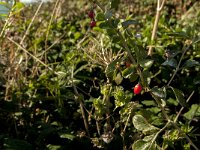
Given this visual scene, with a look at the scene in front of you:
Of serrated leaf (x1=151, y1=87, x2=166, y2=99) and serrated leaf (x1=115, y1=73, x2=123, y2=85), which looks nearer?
serrated leaf (x1=151, y1=87, x2=166, y2=99)

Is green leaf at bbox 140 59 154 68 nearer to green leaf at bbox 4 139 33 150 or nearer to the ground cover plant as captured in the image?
the ground cover plant

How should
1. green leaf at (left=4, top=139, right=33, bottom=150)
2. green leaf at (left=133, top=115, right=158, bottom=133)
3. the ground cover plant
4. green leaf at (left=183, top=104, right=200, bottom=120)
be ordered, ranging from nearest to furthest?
green leaf at (left=133, top=115, right=158, bottom=133) → the ground cover plant → green leaf at (left=4, top=139, right=33, bottom=150) → green leaf at (left=183, top=104, right=200, bottom=120)

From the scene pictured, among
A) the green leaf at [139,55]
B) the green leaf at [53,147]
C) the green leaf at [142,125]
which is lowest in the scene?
the green leaf at [53,147]

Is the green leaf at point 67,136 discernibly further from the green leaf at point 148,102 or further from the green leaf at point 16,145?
the green leaf at point 148,102

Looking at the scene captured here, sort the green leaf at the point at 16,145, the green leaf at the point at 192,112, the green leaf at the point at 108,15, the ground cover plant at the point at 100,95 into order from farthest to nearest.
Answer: the green leaf at the point at 192,112 → the green leaf at the point at 16,145 → the ground cover plant at the point at 100,95 → the green leaf at the point at 108,15

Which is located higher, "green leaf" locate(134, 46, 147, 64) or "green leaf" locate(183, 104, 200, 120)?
"green leaf" locate(134, 46, 147, 64)

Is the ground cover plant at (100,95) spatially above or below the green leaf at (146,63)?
below

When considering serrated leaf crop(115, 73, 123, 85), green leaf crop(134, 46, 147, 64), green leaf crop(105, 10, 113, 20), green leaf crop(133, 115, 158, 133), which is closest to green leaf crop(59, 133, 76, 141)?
serrated leaf crop(115, 73, 123, 85)

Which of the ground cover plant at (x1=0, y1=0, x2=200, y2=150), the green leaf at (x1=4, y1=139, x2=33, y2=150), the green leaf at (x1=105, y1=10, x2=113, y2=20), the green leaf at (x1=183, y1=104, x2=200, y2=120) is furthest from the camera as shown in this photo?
the green leaf at (x1=183, y1=104, x2=200, y2=120)

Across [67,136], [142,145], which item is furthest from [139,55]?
[67,136]

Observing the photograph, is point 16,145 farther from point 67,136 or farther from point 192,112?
point 192,112

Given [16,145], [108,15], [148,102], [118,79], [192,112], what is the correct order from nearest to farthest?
[108,15]
[118,79]
[16,145]
[192,112]
[148,102]

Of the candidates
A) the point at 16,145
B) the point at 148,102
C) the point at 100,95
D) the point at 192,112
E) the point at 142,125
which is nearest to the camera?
the point at 142,125

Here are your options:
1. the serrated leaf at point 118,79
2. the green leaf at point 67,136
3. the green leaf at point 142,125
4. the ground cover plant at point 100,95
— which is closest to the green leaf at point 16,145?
the ground cover plant at point 100,95
